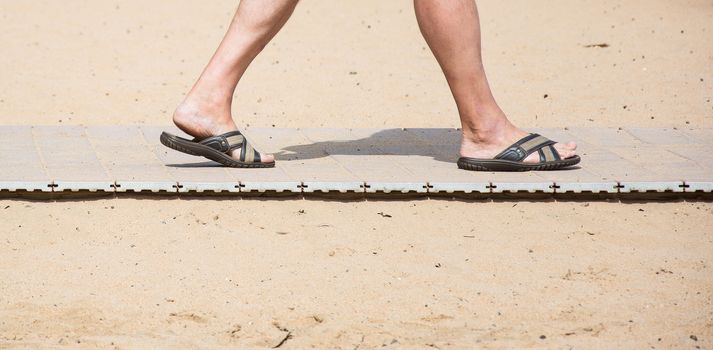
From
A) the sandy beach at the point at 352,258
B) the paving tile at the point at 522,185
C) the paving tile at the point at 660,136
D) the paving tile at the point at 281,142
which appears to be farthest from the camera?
the paving tile at the point at 660,136

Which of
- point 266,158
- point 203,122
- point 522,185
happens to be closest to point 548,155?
point 522,185

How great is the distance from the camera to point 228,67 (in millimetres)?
4867

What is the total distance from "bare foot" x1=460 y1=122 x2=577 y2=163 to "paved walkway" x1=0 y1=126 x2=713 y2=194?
75 mm

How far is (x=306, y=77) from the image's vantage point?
7.66 metres

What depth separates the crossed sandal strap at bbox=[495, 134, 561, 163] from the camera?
4922 mm

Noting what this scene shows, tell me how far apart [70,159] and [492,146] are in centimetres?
167

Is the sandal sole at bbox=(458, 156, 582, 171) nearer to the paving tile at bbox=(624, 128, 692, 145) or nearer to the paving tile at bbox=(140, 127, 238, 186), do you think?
the paving tile at bbox=(624, 128, 692, 145)

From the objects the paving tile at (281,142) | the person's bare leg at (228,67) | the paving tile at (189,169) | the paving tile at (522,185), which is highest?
the person's bare leg at (228,67)

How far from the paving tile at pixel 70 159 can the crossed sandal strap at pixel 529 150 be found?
1.53 metres

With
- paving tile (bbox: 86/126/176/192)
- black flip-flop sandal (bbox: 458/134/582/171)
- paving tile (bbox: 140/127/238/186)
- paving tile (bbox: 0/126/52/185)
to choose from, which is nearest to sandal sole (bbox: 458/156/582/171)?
black flip-flop sandal (bbox: 458/134/582/171)

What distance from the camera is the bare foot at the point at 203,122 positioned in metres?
4.83

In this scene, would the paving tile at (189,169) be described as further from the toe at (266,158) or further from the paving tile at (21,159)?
the paving tile at (21,159)

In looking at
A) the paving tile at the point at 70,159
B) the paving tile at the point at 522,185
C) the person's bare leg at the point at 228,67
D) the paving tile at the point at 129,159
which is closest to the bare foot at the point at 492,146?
the paving tile at the point at 522,185

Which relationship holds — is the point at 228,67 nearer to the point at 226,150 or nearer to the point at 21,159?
the point at 226,150
